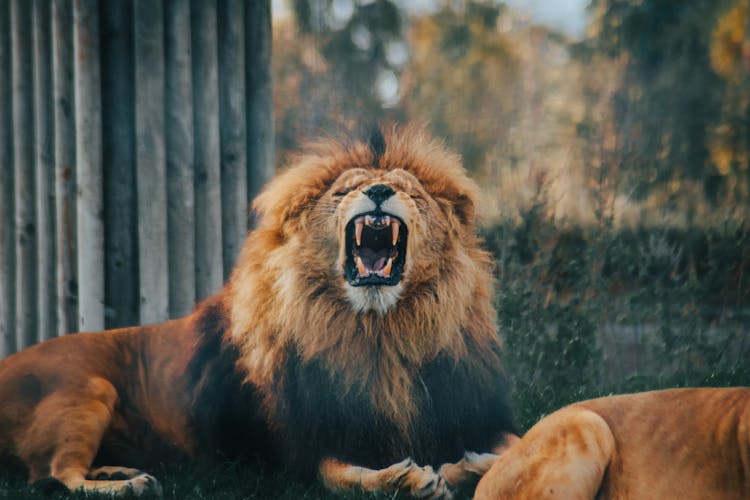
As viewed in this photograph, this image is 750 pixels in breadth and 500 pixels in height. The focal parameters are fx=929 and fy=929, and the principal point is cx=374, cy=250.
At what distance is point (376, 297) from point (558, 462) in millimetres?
1169

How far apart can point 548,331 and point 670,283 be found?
1.05 metres

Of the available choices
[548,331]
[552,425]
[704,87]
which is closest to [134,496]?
[552,425]

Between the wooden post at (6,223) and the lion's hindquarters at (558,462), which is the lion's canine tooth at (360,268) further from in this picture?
the wooden post at (6,223)

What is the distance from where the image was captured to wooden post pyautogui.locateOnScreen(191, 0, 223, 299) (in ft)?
17.9

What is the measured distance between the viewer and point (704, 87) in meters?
11.8

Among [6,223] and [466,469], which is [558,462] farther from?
[6,223]

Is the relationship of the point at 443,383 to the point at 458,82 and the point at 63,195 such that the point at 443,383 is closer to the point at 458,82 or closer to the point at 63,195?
the point at 63,195

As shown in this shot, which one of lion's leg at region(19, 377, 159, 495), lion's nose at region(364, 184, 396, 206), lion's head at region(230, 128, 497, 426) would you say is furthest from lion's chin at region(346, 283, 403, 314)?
lion's leg at region(19, 377, 159, 495)

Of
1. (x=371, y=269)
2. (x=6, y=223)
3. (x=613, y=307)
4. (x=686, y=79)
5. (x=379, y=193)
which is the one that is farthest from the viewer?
(x=686, y=79)

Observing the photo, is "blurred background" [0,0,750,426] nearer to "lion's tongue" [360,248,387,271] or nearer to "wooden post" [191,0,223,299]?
"wooden post" [191,0,223,299]

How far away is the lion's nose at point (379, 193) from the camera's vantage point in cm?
391

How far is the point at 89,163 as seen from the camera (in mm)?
5219

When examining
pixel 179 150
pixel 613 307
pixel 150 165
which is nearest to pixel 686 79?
pixel 613 307

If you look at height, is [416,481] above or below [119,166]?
below
